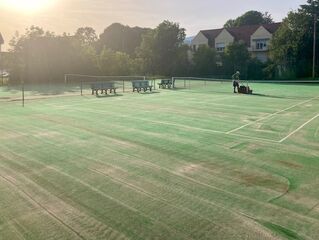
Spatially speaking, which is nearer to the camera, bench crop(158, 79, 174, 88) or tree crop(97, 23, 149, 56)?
bench crop(158, 79, 174, 88)

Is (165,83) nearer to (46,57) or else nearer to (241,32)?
(46,57)

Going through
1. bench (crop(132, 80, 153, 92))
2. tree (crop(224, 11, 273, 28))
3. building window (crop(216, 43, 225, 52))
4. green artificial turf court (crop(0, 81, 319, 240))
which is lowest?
green artificial turf court (crop(0, 81, 319, 240))

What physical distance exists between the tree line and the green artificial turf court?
33.1m

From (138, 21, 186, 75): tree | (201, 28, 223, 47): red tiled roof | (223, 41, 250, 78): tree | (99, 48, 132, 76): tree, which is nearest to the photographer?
(99, 48, 132, 76): tree

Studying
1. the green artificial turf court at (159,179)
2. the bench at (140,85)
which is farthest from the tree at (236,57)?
the green artificial turf court at (159,179)

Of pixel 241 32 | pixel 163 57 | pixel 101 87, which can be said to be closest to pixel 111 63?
pixel 163 57

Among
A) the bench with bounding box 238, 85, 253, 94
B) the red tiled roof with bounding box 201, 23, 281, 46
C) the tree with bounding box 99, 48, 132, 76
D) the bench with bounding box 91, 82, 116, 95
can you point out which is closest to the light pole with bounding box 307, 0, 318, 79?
the red tiled roof with bounding box 201, 23, 281, 46

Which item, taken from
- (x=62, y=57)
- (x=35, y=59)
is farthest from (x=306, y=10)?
(x=35, y=59)

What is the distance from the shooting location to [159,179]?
845 centimetres

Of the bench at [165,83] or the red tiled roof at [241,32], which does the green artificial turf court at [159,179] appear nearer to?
the bench at [165,83]

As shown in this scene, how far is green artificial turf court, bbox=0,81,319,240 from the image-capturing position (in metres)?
6.13

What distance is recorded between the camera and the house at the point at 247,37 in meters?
69.1

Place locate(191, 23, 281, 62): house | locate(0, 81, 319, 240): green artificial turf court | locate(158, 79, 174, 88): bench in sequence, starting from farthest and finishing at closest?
locate(191, 23, 281, 62): house < locate(158, 79, 174, 88): bench < locate(0, 81, 319, 240): green artificial turf court

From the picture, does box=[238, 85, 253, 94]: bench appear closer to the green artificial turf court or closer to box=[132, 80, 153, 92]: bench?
box=[132, 80, 153, 92]: bench
